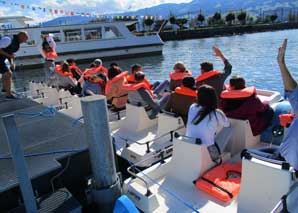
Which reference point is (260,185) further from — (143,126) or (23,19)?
(23,19)

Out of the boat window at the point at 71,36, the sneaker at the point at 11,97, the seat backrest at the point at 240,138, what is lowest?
the seat backrest at the point at 240,138

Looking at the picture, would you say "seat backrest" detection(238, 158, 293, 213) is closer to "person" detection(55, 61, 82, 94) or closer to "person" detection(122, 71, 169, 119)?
"person" detection(122, 71, 169, 119)

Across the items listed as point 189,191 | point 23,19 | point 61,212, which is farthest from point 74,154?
point 23,19

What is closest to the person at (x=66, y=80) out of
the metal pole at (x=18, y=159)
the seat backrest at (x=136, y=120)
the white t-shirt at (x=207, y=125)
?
the seat backrest at (x=136, y=120)

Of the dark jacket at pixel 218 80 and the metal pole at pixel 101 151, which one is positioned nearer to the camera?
the metal pole at pixel 101 151

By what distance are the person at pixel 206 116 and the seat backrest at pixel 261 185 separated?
1.95 ft

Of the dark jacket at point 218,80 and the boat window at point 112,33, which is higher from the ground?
the boat window at point 112,33

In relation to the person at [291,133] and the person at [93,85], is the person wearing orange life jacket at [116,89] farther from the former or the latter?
the person at [291,133]

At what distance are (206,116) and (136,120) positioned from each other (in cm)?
213

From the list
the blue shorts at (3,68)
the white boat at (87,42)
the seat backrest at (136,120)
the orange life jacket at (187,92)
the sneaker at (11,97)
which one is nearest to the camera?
the orange life jacket at (187,92)

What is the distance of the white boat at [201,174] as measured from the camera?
99.5 inches

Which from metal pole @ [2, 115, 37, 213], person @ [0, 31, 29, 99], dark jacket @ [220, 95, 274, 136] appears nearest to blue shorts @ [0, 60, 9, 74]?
person @ [0, 31, 29, 99]

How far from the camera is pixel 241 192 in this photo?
110 inches

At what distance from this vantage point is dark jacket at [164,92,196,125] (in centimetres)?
413
